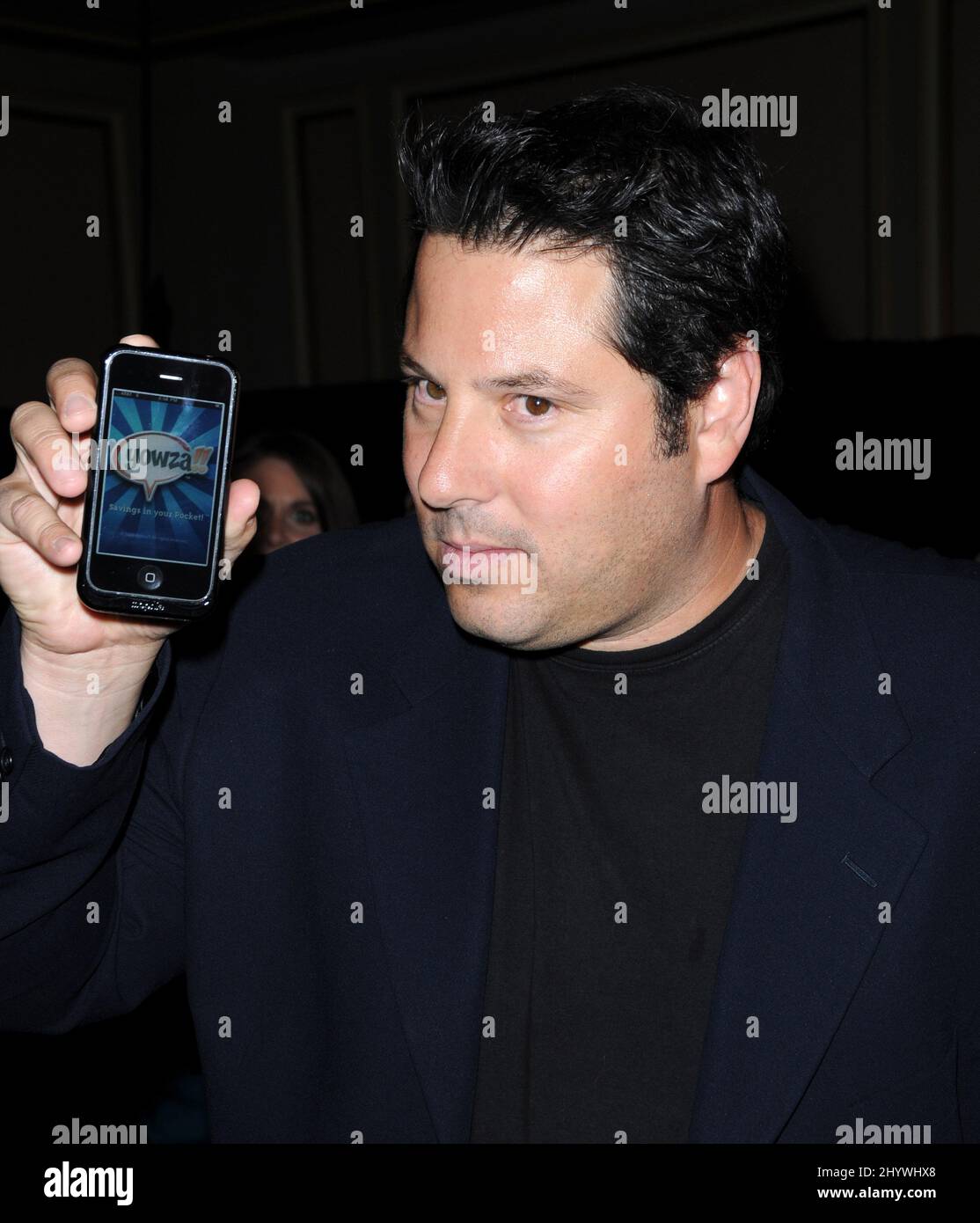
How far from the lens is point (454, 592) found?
1.63 m

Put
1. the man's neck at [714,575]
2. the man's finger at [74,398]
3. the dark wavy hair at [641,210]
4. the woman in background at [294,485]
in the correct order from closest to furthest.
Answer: the man's finger at [74,398]
the dark wavy hair at [641,210]
the man's neck at [714,575]
the woman in background at [294,485]

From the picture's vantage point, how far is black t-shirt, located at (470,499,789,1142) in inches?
63.1

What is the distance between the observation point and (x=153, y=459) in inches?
52.2

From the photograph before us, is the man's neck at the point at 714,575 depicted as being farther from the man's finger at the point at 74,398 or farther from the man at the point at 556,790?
the man's finger at the point at 74,398

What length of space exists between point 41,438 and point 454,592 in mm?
546

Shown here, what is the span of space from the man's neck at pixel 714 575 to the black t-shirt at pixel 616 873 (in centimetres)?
2

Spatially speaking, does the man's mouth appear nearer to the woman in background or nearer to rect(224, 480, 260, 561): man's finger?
rect(224, 480, 260, 561): man's finger

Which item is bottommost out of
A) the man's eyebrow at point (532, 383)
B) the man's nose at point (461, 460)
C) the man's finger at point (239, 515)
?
the man's finger at point (239, 515)

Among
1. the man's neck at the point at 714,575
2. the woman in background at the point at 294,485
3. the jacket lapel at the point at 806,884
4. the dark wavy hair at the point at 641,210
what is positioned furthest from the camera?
the woman in background at the point at 294,485

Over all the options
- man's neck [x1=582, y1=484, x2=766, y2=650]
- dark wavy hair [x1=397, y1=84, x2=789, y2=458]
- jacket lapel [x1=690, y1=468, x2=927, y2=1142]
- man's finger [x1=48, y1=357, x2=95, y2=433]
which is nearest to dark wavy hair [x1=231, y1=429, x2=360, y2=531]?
dark wavy hair [x1=397, y1=84, x2=789, y2=458]

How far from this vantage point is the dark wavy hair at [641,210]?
1654 millimetres

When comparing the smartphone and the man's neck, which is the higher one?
the smartphone

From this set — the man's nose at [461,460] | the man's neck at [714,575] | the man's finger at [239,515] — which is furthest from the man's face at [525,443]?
the man's finger at [239,515]

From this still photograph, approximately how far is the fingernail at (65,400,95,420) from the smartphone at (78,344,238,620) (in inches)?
0.9
